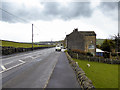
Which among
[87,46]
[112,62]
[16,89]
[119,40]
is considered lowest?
[112,62]

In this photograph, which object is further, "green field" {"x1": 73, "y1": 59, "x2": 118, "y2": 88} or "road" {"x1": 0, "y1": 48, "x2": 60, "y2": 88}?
"green field" {"x1": 73, "y1": 59, "x2": 118, "y2": 88}

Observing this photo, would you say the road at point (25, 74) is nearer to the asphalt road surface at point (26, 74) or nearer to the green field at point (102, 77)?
the asphalt road surface at point (26, 74)

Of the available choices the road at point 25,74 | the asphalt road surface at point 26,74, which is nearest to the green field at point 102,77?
the asphalt road surface at point 26,74

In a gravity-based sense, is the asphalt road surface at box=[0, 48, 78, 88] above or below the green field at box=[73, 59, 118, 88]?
above

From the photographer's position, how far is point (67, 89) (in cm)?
489

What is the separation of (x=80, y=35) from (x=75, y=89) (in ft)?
103

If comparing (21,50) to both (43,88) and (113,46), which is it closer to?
(43,88)

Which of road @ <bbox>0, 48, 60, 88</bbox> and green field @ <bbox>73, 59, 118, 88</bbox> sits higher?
road @ <bbox>0, 48, 60, 88</bbox>

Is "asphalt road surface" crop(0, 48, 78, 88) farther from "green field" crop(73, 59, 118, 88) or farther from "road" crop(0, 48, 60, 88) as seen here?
"green field" crop(73, 59, 118, 88)

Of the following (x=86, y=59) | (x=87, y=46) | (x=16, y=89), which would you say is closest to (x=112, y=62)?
(x=86, y=59)

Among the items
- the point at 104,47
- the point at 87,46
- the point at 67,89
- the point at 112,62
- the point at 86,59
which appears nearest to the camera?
the point at 67,89

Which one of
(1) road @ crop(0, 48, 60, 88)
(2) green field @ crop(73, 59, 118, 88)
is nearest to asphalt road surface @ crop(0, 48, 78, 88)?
(1) road @ crop(0, 48, 60, 88)

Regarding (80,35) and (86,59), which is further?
(80,35)

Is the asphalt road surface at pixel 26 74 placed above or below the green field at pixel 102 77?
above
